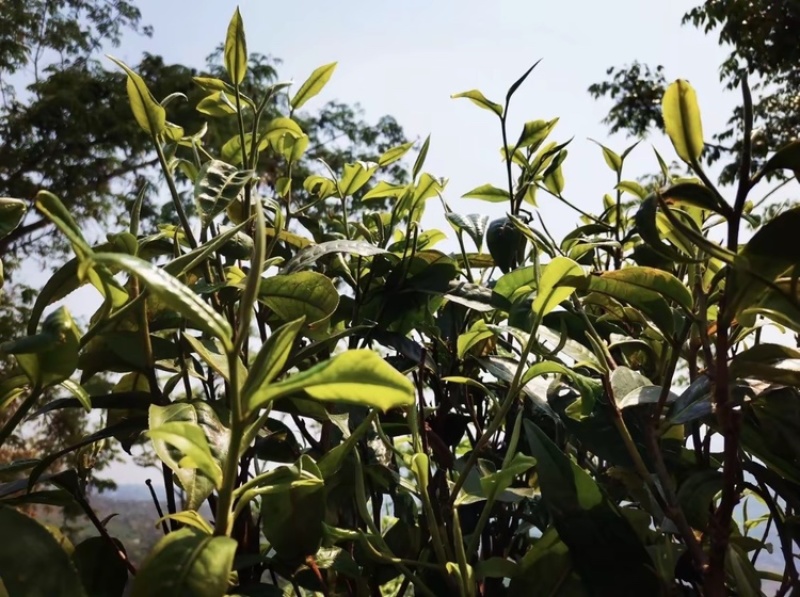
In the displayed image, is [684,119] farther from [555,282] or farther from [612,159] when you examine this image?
[612,159]

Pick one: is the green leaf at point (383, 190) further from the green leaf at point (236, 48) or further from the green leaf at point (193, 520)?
the green leaf at point (193, 520)

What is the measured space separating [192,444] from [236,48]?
28 cm

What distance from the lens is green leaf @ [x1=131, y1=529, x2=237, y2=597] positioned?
0.21 metres

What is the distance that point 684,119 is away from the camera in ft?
0.97

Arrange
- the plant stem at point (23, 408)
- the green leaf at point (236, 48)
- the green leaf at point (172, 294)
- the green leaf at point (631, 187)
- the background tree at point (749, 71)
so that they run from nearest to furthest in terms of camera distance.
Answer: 1. the green leaf at point (172, 294)
2. the plant stem at point (23, 408)
3. the green leaf at point (236, 48)
4. the green leaf at point (631, 187)
5. the background tree at point (749, 71)

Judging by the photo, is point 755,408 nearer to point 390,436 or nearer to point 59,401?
point 390,436

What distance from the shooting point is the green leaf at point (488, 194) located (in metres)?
0.56

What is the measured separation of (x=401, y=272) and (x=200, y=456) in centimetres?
24

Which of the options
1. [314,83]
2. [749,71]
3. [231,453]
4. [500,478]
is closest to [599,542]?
[500,478]

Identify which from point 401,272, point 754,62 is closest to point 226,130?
point 754,62

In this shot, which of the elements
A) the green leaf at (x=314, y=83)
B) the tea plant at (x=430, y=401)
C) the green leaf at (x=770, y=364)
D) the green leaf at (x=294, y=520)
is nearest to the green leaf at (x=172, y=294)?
the tea plant at (x=430, y=401)

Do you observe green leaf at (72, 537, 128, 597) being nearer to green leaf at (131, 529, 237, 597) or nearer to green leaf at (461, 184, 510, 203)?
green leaf at (131, 529, 237, 597)

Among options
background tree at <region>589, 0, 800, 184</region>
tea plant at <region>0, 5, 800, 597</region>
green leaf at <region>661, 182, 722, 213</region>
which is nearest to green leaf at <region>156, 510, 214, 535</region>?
tea plant at <region>0, 5, 800, 597</region>

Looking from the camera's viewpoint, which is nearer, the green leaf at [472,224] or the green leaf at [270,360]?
the green leaf at [270,360]
